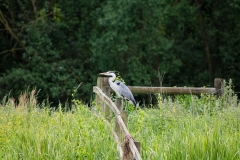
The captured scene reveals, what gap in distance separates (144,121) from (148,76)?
1317 cm

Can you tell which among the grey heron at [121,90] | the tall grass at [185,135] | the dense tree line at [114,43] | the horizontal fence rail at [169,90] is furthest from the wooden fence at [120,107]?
the dense tree line at [114,43]

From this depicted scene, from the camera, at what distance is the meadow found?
261 inches

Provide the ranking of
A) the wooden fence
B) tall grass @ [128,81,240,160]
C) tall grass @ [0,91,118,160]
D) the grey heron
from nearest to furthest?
the wooden fence
tall grass @ [128,81,240,160]
tall grass @ [0,91,118,160]
the grey heron

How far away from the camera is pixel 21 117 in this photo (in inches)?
367

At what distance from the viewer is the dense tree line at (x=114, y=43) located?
22156mm

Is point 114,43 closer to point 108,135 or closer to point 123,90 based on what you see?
point 123,90

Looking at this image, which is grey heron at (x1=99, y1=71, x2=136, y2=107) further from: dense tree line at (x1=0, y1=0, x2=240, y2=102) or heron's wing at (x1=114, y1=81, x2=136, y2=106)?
dense tree line at (x1=0, y1=0, x2=240, y2=102)

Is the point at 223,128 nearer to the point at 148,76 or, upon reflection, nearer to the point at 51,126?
the point at 51,126

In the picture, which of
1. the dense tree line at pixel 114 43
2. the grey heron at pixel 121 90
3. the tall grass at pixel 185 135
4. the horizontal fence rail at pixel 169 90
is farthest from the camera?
the dense tree line at pixel 114 43

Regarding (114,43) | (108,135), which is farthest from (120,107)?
(114,43)

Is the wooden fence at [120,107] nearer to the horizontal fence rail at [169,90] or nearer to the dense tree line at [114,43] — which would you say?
the horizontal fence rail at [169,90]

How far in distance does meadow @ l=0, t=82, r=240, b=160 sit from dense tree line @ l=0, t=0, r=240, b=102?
1230 centimetres

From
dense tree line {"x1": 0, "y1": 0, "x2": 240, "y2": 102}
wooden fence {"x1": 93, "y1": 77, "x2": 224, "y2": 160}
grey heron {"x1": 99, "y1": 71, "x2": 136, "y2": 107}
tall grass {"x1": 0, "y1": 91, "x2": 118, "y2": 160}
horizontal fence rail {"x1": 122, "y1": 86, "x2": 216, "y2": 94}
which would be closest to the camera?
wooden fence {"x1": 93, "y1": 77, "x2": 224, "y2": 160}

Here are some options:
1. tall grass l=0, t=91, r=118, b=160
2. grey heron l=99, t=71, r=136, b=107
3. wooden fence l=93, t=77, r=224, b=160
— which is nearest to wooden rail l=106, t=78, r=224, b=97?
wooden fence l=93, t=77, r=224, b=160
